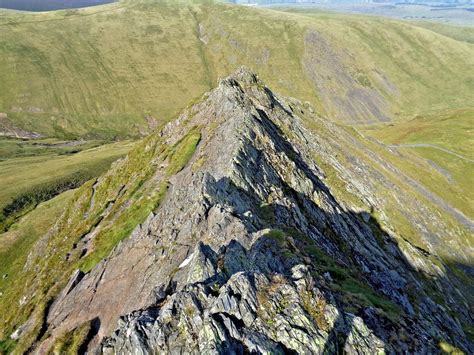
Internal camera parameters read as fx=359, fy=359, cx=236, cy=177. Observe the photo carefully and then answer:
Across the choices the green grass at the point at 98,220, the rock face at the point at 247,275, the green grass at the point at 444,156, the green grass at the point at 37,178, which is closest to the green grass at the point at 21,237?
the green grass at the point at 98,220

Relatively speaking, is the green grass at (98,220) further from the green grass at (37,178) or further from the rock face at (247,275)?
the green grass at (37,178)

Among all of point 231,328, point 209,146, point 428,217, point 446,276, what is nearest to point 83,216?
point 209,146

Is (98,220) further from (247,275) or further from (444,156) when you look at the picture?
(444,156)

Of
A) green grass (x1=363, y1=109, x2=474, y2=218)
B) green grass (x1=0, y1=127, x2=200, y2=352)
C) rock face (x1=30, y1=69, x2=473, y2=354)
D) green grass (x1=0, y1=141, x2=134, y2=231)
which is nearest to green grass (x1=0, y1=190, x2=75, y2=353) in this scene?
green grass (x1=0, y1=127, x2=200, y2=352)

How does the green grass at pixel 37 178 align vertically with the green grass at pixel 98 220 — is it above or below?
below

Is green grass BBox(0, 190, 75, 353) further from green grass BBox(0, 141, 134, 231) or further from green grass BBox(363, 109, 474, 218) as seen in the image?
green grass BBox(363, 109, 474, 218)

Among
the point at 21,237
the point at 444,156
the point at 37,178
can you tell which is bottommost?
the point at 444,156

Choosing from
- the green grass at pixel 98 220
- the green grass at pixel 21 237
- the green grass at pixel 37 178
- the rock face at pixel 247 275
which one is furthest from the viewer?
the green grass at pixel 37 178

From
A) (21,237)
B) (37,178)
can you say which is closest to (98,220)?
(21,237)
